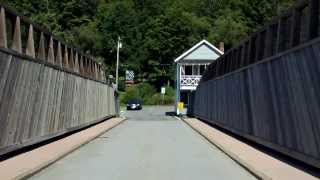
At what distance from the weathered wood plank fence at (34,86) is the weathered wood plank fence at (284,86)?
6.66 metres

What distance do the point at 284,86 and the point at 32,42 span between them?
313 inches

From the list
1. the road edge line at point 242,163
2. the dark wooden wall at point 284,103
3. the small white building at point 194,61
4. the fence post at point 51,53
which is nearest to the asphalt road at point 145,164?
the road edge line at point 242,163

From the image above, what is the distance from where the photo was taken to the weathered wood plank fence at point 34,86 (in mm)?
16141

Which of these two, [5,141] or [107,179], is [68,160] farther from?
[107,179]

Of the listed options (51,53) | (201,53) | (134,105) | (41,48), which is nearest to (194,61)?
(201,53)

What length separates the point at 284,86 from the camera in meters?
16.0

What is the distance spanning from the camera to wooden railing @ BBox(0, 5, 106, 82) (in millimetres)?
17141

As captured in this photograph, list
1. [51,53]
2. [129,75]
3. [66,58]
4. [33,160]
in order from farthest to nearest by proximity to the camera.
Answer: [129,75] → [66,58] → [51,53] → [33,160]

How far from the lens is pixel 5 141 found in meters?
15.6

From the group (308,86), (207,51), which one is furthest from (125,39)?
(308,86)

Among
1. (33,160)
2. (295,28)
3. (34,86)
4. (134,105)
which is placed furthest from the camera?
(134,105)

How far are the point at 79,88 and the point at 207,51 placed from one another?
4779 cm

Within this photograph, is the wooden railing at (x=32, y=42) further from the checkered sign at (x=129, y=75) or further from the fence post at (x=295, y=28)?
the checkered sign at (x=129, y=75)

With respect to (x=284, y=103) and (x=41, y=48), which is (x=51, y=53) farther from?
(x=284, y=103)
